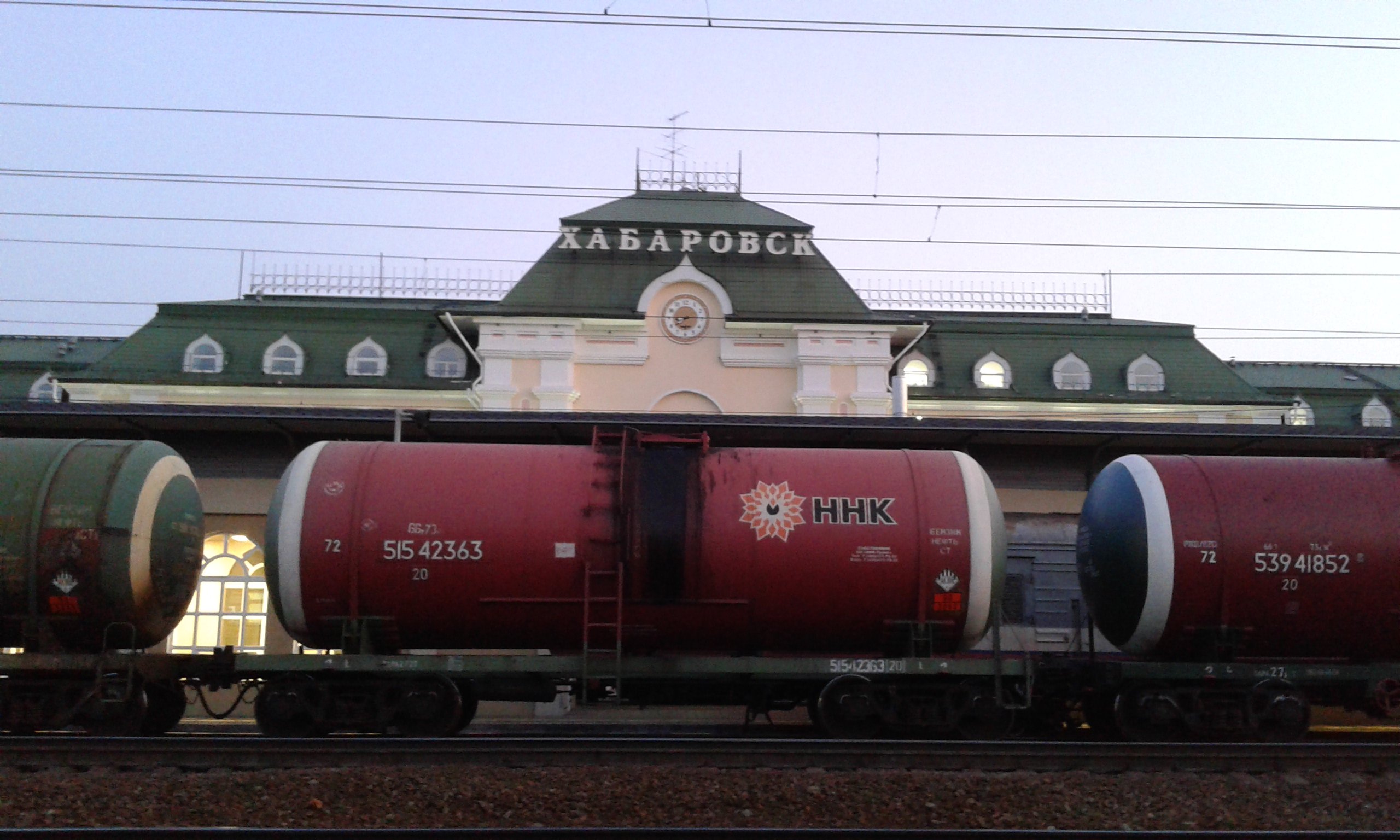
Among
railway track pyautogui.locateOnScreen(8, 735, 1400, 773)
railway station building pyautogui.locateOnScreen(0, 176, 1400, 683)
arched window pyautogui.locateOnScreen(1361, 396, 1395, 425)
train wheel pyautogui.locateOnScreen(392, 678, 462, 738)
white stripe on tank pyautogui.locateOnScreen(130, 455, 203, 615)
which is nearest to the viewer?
railway track pyautogui.locateOnScreen(8, 735, 1400, 773)

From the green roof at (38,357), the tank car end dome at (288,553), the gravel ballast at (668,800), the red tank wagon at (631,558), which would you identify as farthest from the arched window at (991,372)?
the green roof at (38,357)

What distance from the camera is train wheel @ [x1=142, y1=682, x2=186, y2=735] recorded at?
41.5 ft

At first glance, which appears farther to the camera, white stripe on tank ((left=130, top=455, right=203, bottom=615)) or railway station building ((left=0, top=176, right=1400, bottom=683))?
railway station building ((left=0, top=176, right=1400, bottom=683))

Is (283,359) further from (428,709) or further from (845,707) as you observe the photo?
(845,707)

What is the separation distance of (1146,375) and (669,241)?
54.2 ft

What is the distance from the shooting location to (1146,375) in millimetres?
35688

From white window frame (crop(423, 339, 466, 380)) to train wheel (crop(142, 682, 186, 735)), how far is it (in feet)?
72.3

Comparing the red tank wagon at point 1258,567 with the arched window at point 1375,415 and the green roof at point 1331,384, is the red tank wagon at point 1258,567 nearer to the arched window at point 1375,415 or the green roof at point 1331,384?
the green roof at point 1331,384

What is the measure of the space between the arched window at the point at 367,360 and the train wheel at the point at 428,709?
24183 mm

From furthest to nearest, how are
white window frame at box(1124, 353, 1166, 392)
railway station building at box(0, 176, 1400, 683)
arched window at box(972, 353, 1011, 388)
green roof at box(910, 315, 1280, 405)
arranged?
arched window at box(972, 353, 1011, 388)
white window frame at box(1124, 353, 1166, 392)
green roof at box(910, 315, 1280, 405)
railway station building at box(0, 176, 1400, 683)

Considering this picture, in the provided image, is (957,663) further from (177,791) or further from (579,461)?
(177,791)

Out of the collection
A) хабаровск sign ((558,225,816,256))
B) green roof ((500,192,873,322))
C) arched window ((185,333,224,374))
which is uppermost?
хабаровск sign ((558,225,816,256))

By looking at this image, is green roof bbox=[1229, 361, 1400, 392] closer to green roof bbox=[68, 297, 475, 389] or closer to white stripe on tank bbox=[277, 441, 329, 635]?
green roof bbox=[68, 297, 475, 389]

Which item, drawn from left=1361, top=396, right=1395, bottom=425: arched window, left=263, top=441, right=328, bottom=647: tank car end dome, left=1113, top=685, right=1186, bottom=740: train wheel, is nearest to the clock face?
left=263, top=441, right=328, bottom=647: tank car end dome
